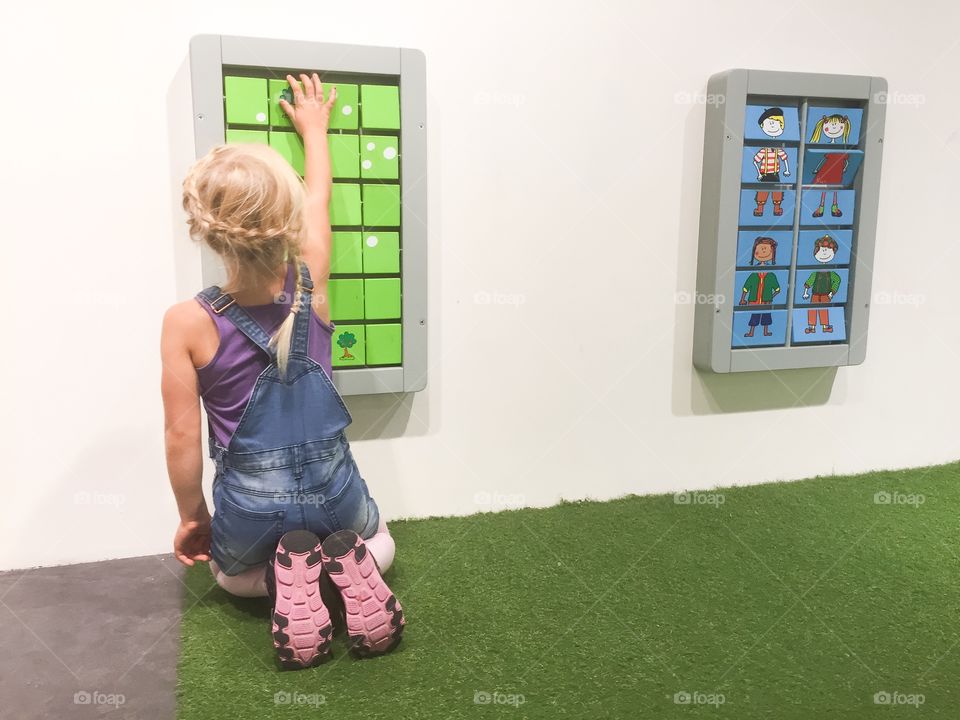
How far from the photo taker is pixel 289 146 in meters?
1.71

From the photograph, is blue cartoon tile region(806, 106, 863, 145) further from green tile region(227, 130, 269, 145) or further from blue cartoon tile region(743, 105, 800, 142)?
green tile region(227, 130, 269, 145)

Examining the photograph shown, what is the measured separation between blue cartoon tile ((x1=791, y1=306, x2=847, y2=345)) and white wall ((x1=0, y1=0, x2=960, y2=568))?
0.16 m

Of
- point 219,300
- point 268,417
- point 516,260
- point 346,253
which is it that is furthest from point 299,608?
point 516,260

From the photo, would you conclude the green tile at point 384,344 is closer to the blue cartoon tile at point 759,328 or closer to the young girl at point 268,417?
the young girl at point 268,417

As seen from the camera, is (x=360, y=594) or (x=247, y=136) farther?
(x=247, y=136)

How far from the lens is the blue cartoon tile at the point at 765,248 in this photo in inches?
81.5

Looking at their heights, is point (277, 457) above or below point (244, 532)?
above

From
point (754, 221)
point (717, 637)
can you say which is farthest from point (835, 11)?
point (717, 637)

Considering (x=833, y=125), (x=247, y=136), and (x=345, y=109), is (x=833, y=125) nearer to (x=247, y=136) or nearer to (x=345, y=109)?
(x=345, y=109)

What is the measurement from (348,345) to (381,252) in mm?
227

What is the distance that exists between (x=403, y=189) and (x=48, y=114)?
74cm

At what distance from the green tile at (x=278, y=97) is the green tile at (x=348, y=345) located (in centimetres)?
46

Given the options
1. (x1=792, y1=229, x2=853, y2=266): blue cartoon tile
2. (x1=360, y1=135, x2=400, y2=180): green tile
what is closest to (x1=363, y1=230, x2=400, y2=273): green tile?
(x1=360, y1=135, x2=400, y2=180): green tile

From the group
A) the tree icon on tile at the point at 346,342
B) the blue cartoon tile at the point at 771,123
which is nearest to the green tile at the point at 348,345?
the tree icon on tile at the point at 346,342
